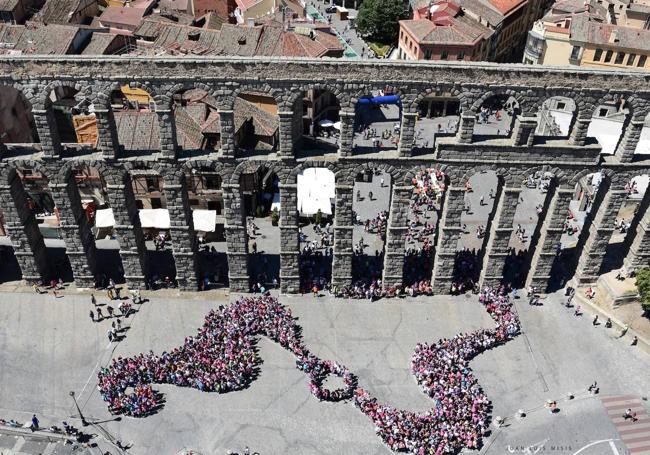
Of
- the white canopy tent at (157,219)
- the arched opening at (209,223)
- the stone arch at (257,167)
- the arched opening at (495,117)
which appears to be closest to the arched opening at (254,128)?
the arched opening at (209,223)

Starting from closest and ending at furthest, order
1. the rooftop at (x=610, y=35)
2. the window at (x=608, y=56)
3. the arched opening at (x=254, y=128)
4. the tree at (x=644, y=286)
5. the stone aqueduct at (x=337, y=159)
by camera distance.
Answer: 1. the stone aqueduct at (x=337, y=159)
2. the tree at (x=644, y=286)
3. the arched opening at (x=254, y=128)
4. the rooftop at (x=610, y=35)
5. the window at (x=608, y=56)

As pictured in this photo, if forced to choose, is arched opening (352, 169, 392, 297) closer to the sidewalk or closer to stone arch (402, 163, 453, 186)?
stone arch (402, 163, 453, 186)

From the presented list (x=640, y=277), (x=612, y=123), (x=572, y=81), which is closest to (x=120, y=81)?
(x=572, y=81)

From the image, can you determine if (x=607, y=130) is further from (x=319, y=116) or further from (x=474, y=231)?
(x=319, y=116)

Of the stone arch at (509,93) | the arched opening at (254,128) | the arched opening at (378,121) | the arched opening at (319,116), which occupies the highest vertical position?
the stone arch at (509,93)

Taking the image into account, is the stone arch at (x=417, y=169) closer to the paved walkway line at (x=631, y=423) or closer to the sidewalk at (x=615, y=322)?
the sidewalk at (x=615, y=322)

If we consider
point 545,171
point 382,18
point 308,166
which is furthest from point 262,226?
point 382,18

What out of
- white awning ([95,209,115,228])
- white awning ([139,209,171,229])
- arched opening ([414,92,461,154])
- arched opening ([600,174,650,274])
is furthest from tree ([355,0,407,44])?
white awning ([95,209,115,228])

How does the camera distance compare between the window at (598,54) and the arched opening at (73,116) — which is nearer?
the arched opening at (73,116)
